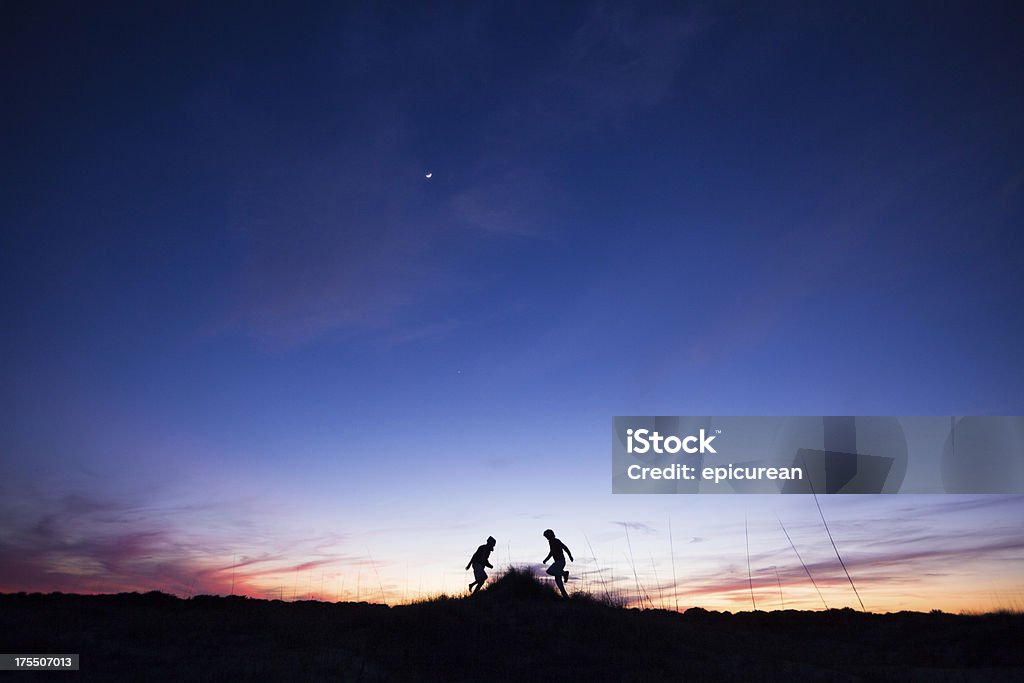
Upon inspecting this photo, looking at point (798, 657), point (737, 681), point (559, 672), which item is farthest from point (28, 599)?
point (798, 657)

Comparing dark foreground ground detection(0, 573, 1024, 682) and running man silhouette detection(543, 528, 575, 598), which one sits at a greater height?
running man silhouette detection(543, 528, 575, 598)

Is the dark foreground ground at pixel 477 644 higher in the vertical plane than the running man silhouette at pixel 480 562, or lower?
lower

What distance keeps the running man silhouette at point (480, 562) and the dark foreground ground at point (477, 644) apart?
62 cm

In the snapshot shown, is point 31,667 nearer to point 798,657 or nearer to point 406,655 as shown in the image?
point 406,655

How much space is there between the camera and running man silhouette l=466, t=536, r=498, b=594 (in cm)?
2186

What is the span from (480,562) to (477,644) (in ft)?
14.8

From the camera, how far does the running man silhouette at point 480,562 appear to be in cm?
2186

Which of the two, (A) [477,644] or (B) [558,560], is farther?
(B) [558,560]

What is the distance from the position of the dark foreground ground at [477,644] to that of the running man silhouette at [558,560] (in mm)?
709

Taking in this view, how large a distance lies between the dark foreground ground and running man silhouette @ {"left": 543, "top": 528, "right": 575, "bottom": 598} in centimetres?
71

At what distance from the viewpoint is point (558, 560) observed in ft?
71.4

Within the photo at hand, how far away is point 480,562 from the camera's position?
22016mm

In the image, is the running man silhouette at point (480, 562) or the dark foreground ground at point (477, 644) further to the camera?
the running man silhouette at point (480, 562)

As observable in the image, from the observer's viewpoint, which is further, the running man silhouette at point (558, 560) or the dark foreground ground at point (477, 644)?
the running man silhouette at point (558, 560)
